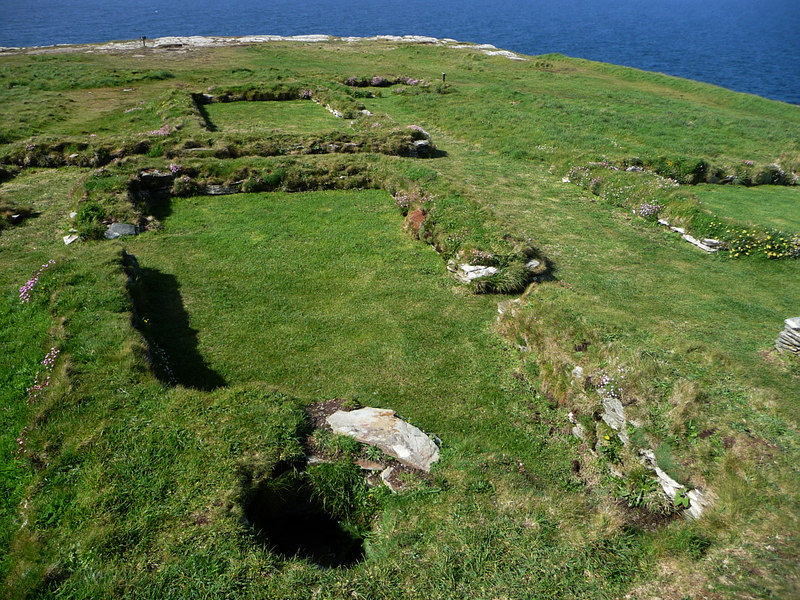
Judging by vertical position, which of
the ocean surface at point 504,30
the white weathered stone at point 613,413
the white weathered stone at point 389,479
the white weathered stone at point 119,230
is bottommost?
Answer: the white weathered stone at point 119,230

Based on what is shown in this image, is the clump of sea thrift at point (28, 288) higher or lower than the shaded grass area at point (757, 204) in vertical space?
lower

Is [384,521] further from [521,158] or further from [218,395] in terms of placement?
[521,158]

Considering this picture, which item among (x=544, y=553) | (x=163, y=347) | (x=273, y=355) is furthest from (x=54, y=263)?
(x=544, y=553)

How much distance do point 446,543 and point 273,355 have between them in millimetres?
6125

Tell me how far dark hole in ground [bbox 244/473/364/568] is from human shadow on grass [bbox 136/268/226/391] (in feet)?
11.7

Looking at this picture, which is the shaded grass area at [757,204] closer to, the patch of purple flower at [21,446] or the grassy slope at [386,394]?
the grassy slope at [386,394]

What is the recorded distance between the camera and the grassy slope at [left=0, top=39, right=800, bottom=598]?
616cm

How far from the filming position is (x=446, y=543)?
662 centimetres

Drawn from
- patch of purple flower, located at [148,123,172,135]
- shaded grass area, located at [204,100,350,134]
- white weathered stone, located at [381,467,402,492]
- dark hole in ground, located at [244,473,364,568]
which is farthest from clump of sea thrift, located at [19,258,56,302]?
shaded grass area, located at [204,100,350,134]

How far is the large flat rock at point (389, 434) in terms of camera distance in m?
7.98

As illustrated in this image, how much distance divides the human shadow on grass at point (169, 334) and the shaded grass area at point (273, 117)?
16.5m

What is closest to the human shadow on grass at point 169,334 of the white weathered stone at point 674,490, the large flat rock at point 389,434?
the large flat rock at point 389,434

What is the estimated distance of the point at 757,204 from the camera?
22.0 m

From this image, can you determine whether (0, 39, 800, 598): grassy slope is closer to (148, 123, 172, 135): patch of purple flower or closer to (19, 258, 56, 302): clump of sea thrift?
(19, 258, 56, 302): clump of sea thrift
